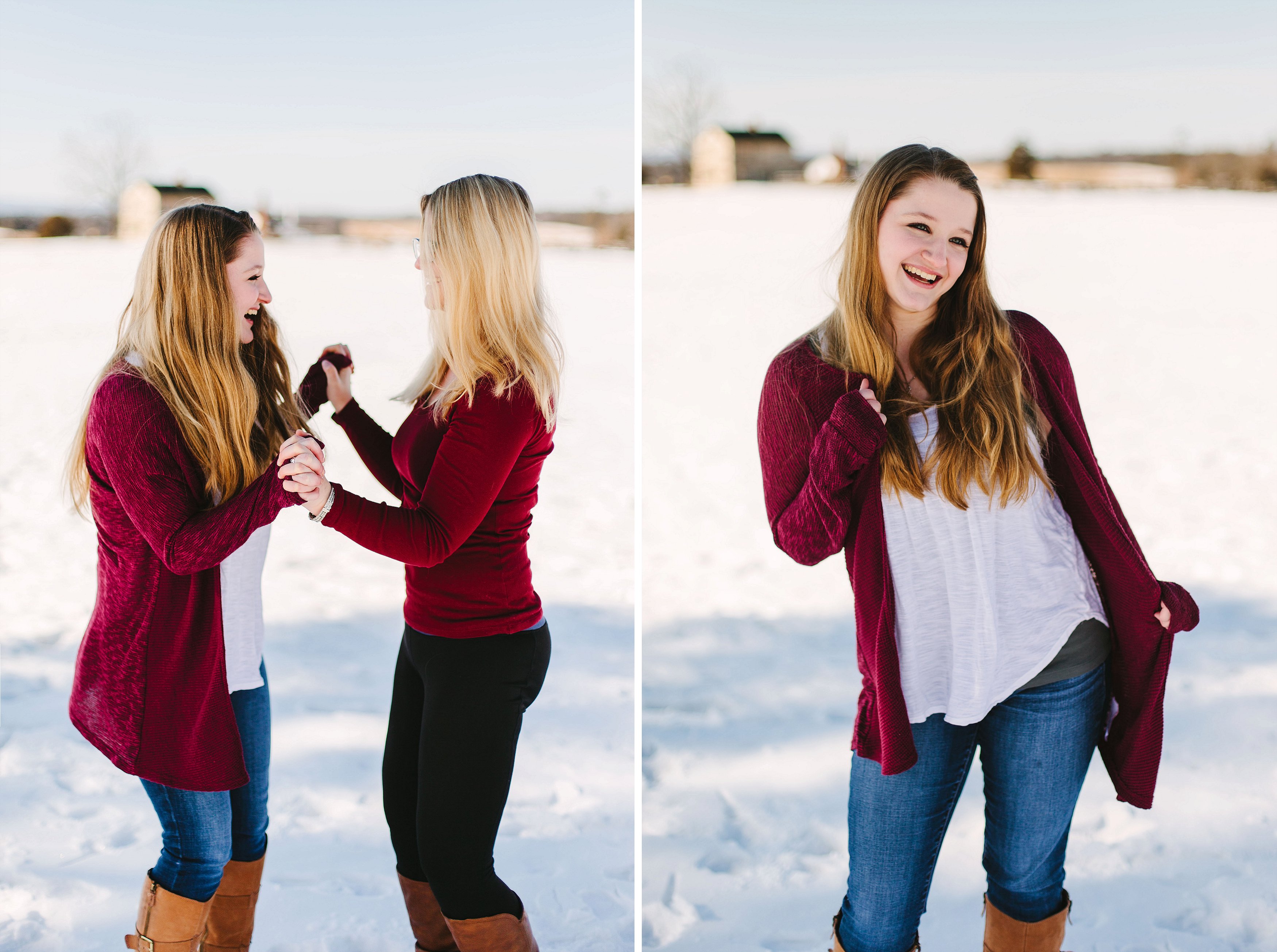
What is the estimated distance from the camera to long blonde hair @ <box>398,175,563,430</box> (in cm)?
178

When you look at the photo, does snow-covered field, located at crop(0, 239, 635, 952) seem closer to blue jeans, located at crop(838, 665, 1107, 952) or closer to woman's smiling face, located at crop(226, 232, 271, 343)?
woman's smiling face, located at crop(226, 232, 271, 343)

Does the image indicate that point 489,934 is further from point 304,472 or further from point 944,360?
point 944,360

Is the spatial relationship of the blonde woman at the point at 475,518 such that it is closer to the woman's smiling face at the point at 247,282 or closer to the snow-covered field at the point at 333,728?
the woman's smiling face at the point at 247,282

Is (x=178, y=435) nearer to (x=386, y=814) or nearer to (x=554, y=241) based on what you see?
(x=386, y=814)

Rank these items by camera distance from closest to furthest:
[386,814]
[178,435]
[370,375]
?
[178,435]
[386,814]
[370,375]

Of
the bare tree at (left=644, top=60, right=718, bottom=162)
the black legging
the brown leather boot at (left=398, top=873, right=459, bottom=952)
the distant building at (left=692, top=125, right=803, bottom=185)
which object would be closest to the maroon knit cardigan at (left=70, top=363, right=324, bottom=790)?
the black legging

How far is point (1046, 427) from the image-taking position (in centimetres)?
178

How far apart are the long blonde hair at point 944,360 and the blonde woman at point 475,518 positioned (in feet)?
1.84

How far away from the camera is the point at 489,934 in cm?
187

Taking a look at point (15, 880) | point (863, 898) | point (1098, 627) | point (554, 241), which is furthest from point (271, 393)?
point (554, 241)

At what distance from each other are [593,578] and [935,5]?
21257 millimetres

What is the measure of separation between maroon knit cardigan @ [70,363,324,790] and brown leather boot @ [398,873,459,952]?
458 millimetres

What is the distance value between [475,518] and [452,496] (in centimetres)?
6

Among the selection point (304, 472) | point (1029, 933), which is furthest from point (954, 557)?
point (304, 472)
